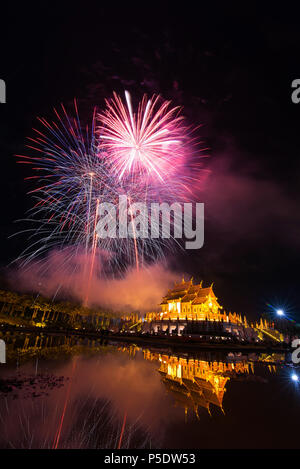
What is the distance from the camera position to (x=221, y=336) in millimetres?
45688

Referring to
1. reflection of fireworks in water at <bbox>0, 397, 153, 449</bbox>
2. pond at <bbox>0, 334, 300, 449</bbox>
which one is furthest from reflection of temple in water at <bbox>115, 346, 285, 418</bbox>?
reflection of fireworks in water at <bbox>0, 397, 153, 449</bbox>

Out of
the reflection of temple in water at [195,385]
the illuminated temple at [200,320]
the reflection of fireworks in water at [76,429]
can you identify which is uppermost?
the illuminated temple at [200,320]

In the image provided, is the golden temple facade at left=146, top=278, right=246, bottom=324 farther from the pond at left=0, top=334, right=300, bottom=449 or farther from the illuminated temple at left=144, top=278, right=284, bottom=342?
the pond at left=0, top=334, right=300, bottom=449

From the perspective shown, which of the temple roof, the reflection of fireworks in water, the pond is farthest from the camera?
the temple roof

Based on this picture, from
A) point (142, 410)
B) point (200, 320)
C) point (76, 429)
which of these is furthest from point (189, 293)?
point (76, 429)

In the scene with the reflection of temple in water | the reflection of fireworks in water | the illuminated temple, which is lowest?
the reflection of fireworks in water

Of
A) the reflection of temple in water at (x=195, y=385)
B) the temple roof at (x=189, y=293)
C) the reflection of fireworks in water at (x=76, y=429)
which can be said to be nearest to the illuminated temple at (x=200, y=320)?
the temple roof at (x=189, y=293)

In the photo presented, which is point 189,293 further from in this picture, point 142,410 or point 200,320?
point 142,410

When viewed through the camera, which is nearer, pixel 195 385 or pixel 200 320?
pixel 195 385

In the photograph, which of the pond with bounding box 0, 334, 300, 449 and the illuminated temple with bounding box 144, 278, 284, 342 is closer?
the pond with bounding box 0, 334, 300, 449

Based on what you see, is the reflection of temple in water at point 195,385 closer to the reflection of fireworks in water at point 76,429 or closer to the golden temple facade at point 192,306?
the reflection of fireworks in water at point 76,429

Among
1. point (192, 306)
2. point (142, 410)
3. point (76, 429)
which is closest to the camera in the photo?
point (76, 429)

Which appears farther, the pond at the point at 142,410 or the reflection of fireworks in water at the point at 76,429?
the pond at the point at 142,410
